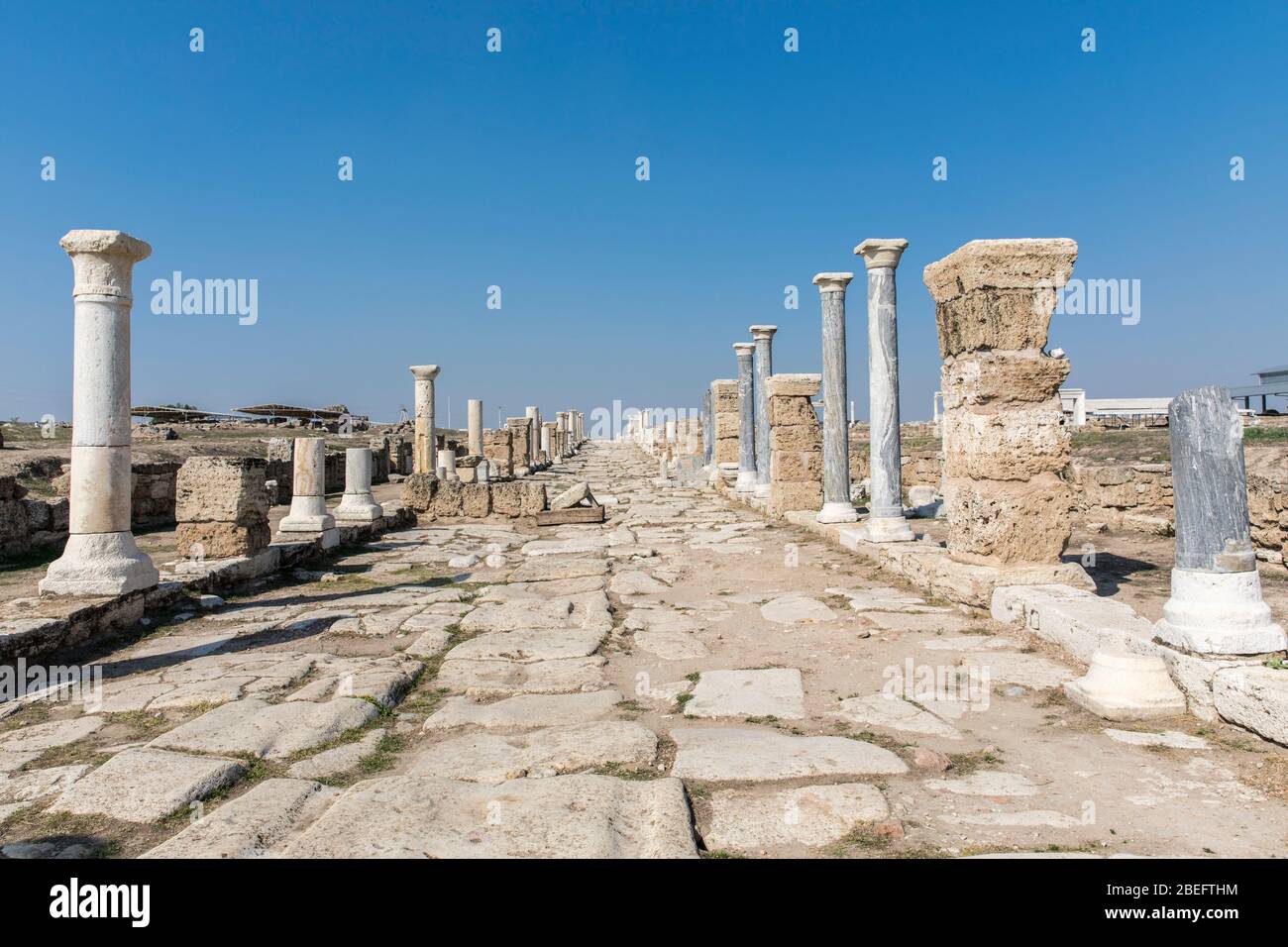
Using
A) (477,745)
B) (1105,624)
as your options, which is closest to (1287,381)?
(1105,624)

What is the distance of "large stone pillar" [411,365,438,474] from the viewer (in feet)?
65.0

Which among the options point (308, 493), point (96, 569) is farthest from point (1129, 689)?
point (308, 493)

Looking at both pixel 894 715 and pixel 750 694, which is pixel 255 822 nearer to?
pixel 750 694

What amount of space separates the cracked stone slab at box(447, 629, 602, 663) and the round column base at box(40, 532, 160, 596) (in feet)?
9.27

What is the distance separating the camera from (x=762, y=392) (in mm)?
16453

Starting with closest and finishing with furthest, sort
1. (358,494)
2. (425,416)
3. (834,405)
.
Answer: (834,405) → (358,494) → (425,416)

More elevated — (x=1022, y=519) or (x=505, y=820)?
(x=1022, y=519)

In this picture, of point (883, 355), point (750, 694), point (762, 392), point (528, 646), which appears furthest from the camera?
point (762, 392)

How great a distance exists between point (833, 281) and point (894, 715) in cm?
886

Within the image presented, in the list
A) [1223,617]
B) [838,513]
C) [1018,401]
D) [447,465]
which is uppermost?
[447,465]

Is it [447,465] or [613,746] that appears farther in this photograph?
[447,465]

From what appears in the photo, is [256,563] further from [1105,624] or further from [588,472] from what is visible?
[588,472]

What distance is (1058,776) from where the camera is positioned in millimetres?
3197

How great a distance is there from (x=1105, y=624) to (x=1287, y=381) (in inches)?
2142
